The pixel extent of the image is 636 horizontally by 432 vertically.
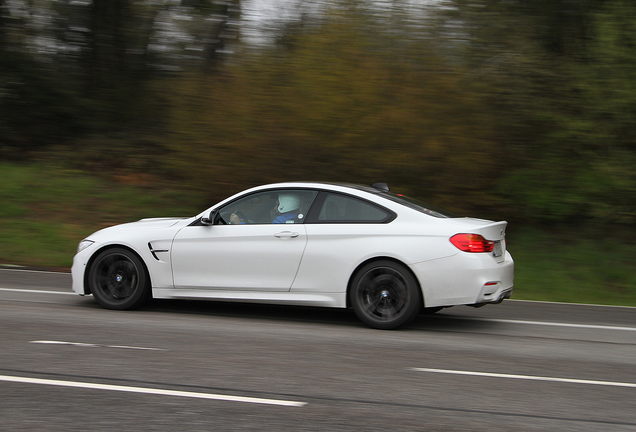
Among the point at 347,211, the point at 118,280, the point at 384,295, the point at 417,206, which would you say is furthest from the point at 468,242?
the point at 118,280

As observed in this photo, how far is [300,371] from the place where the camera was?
5344 mm

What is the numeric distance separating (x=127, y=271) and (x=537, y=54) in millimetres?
9503

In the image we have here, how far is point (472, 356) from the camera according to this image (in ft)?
20.0

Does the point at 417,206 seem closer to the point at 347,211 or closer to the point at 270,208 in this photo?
the point at 347,211

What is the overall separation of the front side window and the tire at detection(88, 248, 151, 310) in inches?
46.0

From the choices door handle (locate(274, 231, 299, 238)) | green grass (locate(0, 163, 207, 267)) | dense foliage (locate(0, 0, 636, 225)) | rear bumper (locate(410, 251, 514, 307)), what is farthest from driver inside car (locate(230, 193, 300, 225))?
dense foliage (locate(0, 0, 636, 225))

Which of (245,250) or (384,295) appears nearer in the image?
(384,295)

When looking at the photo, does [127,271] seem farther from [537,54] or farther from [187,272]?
[537,54]

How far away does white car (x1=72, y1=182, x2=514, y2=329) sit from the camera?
6.77 meters

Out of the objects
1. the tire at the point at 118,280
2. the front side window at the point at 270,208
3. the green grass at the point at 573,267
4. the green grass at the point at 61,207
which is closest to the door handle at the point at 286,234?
the front side window at the point at 270,208

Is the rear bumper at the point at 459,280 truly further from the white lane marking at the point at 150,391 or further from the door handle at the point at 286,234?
the white lane marking at the point at 150,391

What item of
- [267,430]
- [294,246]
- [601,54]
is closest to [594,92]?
[601,54]

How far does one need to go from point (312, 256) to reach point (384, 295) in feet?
2.79

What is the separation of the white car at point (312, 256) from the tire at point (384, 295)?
0.4 inches
